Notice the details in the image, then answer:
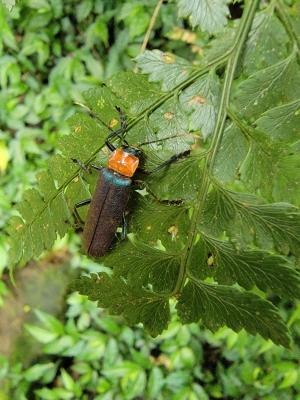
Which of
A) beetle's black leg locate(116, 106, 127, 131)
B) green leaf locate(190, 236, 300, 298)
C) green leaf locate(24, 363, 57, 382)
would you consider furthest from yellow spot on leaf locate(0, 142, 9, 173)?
green leaf locate(190, 236, 300, 298)

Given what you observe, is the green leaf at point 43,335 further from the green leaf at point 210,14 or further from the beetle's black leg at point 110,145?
the green leaf at point 210,14

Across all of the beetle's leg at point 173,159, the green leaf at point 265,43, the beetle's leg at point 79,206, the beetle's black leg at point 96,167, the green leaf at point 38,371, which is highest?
the green leaf at point 265,43

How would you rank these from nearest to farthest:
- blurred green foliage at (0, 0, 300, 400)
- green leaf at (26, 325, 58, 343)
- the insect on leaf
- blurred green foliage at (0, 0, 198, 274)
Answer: the insect on leaf, blurred green foliage at (0, 0, 300, 400), green leaf at (26, 325, 58, 343), blurred green foliage at (0, 0, 198, 274)

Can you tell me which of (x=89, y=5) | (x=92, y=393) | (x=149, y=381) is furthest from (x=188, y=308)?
(x=89, y=5)

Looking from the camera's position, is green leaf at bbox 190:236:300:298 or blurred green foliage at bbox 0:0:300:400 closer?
green leaf at bbox 190:236:300:298

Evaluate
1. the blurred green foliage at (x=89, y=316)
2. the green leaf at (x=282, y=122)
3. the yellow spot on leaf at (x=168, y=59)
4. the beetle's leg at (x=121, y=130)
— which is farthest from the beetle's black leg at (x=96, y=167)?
the blurred green foliage at (x=89, y=316)

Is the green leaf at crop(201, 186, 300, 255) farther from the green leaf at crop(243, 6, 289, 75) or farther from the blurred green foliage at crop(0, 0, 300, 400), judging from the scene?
the blurred green foliage at crop(0, 0, 300, 400)
